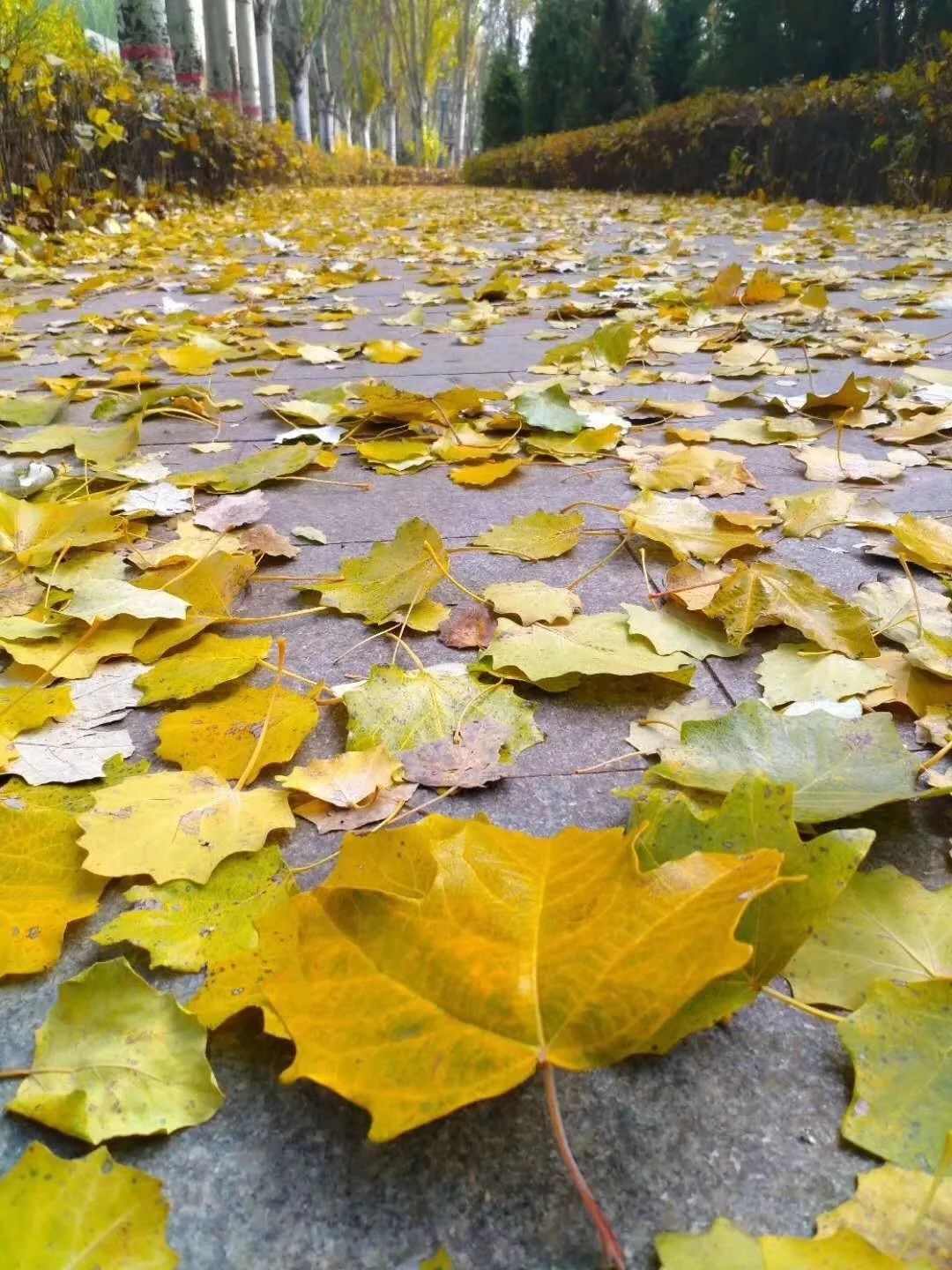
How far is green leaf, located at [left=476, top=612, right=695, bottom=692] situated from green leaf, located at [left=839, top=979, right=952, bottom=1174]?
50cm

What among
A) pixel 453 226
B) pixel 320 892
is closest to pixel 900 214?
pixel 453 226

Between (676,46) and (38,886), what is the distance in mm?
23031

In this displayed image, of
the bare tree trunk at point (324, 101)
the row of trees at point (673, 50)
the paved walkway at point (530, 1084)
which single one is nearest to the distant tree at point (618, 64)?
the row of trees at point (673, 50)

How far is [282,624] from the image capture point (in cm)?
128

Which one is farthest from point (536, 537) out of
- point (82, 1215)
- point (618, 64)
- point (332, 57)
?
point (332, 57)

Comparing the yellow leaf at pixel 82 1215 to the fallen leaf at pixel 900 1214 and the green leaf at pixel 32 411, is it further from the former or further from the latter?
the green leaf at pixel 32 411

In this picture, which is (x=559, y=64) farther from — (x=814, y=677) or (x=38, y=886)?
(x=38, y=886)

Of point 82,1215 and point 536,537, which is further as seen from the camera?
point 536,537

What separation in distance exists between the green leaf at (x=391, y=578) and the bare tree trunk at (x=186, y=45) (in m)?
15.7

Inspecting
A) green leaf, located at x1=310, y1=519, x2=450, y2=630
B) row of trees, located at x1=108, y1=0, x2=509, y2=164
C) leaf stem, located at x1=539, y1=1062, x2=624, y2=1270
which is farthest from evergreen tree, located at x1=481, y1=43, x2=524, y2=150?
leaf stem, located at x1=539, y1=1062, x2=624, y2=1270

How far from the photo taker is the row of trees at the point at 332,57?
14180mm

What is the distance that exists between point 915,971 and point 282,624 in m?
0.92

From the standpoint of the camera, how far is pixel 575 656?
43.1 inches

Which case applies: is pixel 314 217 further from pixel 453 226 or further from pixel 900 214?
pixel 900 214
